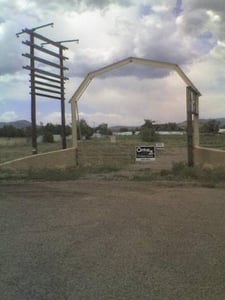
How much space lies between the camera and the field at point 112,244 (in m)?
5.24

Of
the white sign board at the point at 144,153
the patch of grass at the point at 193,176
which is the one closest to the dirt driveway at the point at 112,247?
the patch of grass at the point at 193,176

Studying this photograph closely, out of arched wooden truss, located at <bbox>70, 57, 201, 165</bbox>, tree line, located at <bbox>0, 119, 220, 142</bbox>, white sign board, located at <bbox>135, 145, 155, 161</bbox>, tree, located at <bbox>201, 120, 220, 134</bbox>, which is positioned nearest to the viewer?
white sign board, located at <bbox>135, 145, 155, 161</bbox>

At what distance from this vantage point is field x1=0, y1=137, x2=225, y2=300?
524 centimetres

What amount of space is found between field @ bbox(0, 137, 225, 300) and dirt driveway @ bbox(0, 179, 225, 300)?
0.4 inches

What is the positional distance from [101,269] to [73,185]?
8.40 metres

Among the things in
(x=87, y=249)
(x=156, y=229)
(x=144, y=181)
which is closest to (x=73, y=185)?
(x=144, y=181)

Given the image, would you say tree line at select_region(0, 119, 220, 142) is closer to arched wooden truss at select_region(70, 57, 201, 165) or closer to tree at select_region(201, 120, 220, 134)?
tree at select_region(201, 120, 220, 134)

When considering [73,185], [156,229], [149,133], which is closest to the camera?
[156,229]

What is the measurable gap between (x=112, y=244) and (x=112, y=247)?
0.15m

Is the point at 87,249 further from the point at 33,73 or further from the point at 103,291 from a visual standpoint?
the point at 33,73

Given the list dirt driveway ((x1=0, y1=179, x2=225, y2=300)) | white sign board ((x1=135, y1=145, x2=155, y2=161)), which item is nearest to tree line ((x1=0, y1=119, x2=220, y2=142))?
white sign board ((x1=135, y1=145, x2=155, y2=161))

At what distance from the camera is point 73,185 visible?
14164mm

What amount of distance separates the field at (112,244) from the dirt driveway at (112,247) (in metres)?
0.01

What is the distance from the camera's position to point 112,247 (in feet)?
22.1
